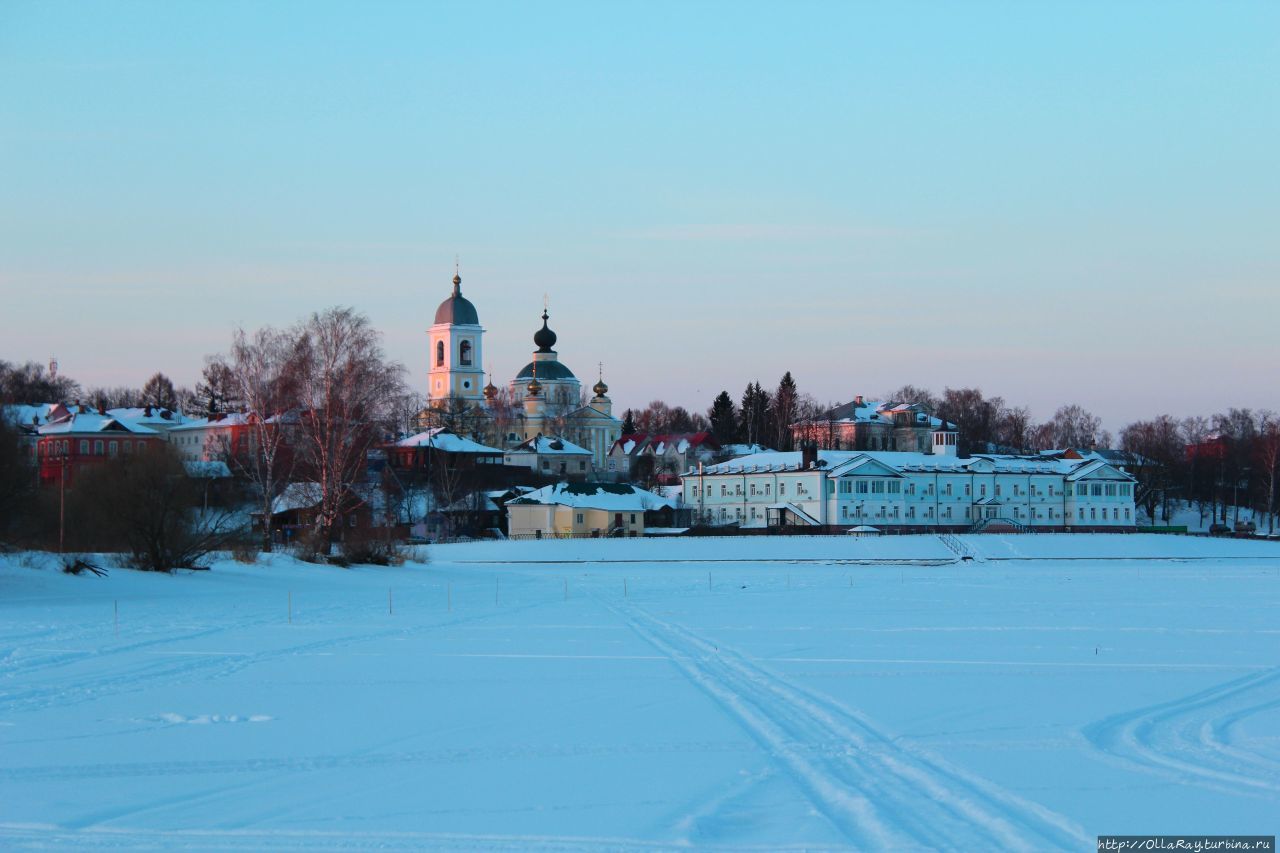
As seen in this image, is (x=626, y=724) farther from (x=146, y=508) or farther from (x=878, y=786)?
(x=146, y=508)

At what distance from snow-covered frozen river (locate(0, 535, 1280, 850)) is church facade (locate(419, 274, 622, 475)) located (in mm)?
101775

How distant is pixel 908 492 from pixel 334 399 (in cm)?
5215

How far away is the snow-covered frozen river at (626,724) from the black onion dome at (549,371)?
110 metres

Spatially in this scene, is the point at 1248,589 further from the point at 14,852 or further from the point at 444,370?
the point at 444,370

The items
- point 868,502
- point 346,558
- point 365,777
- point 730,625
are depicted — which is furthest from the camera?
point 868,502

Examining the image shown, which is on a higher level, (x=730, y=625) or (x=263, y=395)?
(x=263, y=395)

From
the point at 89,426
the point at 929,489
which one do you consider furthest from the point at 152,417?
the point at 929,489

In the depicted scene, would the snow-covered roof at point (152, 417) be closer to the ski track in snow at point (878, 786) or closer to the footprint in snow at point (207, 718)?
the footprint in snow at point (207, 718)

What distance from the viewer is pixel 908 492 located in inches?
3784

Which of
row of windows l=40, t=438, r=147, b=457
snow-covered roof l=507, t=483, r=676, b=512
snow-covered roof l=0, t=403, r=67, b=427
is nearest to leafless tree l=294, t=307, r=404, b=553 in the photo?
snow-covered roof l=507, t=483, r=676, b=512

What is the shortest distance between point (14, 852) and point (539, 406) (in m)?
130

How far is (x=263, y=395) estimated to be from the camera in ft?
188

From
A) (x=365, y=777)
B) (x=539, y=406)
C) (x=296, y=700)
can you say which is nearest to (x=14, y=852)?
(x=365, y=777)

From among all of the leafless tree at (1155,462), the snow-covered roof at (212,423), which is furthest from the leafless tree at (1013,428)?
the snow-covered roof at (212,423)
